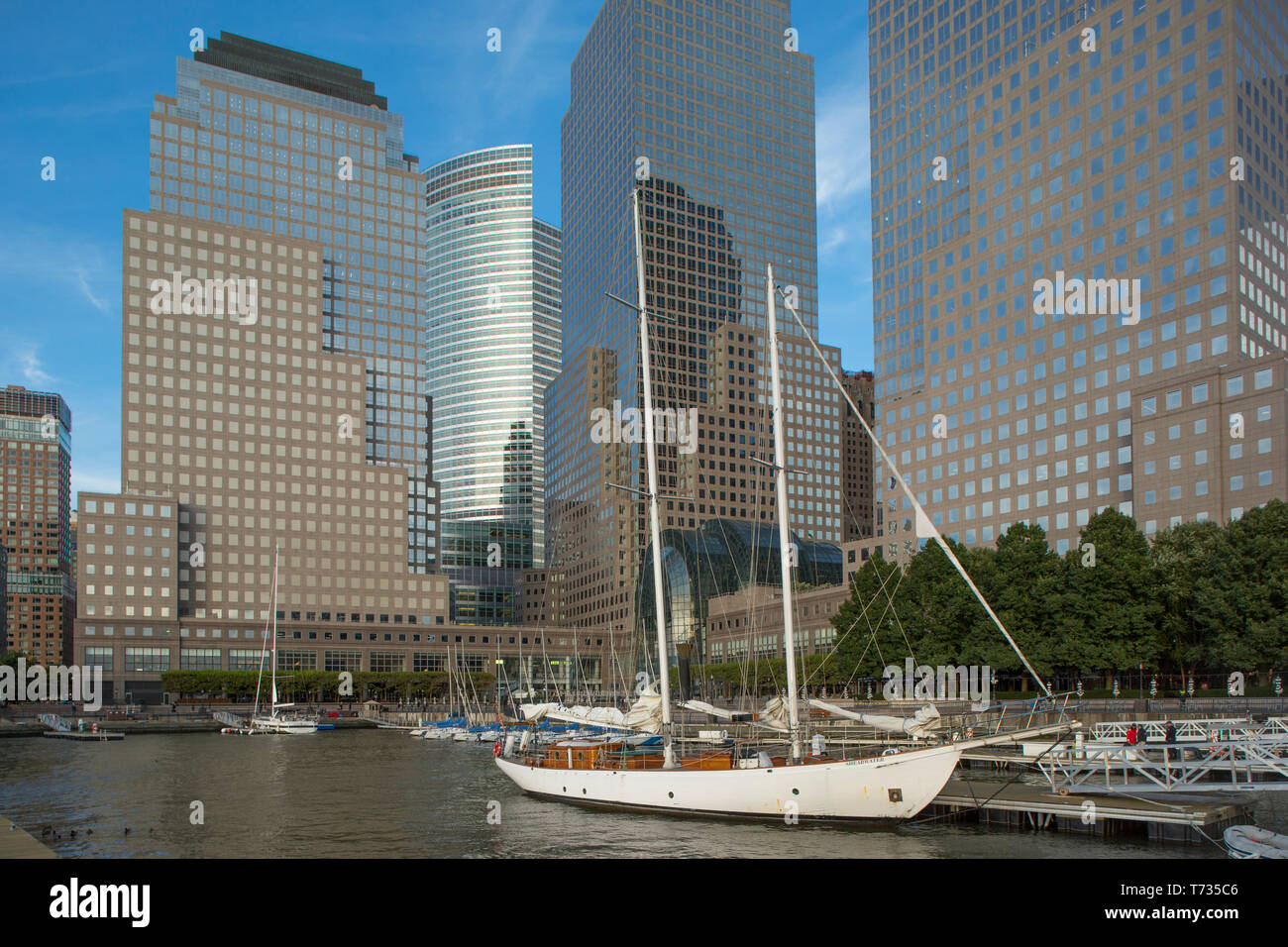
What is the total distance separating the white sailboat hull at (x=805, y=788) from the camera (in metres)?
37.6

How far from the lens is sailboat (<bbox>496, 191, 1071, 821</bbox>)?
124ft

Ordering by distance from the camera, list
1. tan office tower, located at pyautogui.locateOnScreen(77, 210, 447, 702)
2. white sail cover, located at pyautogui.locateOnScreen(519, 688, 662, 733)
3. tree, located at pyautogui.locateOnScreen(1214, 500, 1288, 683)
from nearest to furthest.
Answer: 1. white sail cover, located at pyautogui.locateOnScreen(519, 688, 662, 733)
2. tree, located at pyautogui.locateOnScreen(1214, 500, 1288, 683)
3. tan office tower, located at pyautogui.locateOnScreen(77, 210, 447, 702)

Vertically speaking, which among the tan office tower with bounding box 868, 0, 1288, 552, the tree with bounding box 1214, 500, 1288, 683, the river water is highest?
the tan office tower with bounding box 868, 0, 1288, 552

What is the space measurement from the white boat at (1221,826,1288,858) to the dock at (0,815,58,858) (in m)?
30.7

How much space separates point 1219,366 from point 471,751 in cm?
8699

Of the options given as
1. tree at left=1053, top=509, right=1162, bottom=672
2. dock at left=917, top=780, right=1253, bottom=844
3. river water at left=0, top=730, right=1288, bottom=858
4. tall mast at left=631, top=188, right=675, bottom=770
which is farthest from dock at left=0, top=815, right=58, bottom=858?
tree at left=1053, top=509, right=1162, bottom=672

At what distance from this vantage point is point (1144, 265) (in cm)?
12175

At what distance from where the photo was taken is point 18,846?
25.6 m

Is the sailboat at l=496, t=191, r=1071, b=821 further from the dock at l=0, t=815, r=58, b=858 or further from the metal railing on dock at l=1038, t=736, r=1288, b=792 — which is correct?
the dock at l=0, t=815, r=58, b=858

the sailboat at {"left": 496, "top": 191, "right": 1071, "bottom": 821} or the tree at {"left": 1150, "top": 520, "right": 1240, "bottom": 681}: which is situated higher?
the tree at {"left": 1150, "top": 520, "right": 1240, "bottom": 681}

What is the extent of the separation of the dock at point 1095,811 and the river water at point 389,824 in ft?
3.05

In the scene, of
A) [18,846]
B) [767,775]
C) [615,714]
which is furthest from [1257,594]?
[18,846]

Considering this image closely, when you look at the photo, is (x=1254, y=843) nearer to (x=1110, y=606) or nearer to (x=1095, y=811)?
(x=1095, y=811)
